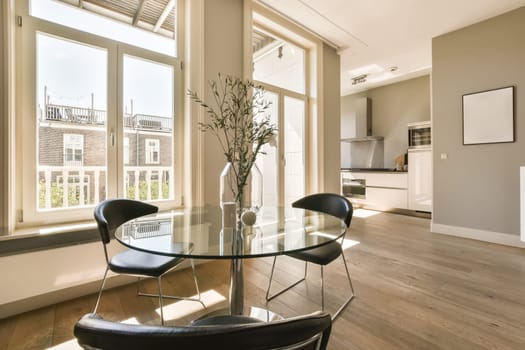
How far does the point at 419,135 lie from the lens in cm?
520

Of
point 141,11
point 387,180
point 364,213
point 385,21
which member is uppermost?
point 385,21

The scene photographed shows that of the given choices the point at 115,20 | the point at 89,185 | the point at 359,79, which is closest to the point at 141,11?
the point at 115,20

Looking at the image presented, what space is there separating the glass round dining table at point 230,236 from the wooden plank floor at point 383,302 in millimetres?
685

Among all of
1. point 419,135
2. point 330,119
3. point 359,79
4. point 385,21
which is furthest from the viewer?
point 359,79

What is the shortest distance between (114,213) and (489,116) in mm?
4545

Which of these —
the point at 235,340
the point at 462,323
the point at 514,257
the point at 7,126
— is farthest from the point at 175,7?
the point at 514,257

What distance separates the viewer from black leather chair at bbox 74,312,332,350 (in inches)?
15.0

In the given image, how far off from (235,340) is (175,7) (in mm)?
3222

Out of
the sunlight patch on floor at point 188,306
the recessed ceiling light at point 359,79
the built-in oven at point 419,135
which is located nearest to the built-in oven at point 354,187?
the built-in oven at point 419,135

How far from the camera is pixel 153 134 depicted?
256 cm

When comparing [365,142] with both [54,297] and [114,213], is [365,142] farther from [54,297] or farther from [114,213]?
[54,297]

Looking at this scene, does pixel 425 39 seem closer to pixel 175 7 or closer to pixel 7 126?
pixel 175 7

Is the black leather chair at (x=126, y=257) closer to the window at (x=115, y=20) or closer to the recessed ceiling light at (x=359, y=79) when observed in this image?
the window at (x=115, y=20)

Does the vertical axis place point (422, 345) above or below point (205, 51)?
below
